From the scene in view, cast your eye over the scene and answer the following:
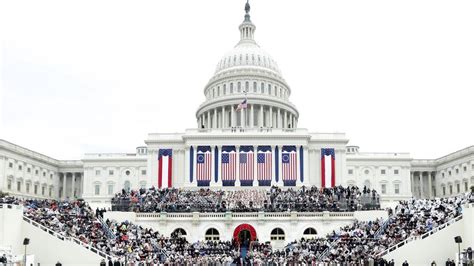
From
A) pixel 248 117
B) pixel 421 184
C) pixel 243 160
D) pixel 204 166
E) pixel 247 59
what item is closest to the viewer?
pixel 204 166

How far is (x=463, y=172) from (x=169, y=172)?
56.6m

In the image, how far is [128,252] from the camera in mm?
49688

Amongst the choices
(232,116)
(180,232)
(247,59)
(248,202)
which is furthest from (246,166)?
(247,59)

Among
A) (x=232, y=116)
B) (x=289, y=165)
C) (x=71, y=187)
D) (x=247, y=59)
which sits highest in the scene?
(x=247, y=59)

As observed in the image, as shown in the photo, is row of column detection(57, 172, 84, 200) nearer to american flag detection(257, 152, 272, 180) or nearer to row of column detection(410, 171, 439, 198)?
american flag detection(257, 152, 272, 180)

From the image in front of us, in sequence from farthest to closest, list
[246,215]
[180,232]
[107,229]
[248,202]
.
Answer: [248,202] → [246,215] → [180,232] → [107,229]

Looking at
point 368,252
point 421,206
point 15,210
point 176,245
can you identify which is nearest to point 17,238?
point 15,210

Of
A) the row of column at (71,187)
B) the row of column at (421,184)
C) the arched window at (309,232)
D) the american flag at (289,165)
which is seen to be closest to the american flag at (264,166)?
the american flag at (289,165)

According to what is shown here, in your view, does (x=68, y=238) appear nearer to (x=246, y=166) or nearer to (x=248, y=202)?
(x=248, y=202)

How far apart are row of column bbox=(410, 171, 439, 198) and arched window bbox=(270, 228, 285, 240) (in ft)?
201

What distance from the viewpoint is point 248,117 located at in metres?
110

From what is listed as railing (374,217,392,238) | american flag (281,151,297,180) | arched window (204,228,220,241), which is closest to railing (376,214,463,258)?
railing (374,217,392,238)

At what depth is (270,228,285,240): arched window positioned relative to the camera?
62656 millimetres

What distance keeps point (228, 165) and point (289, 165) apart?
32.3 feet
